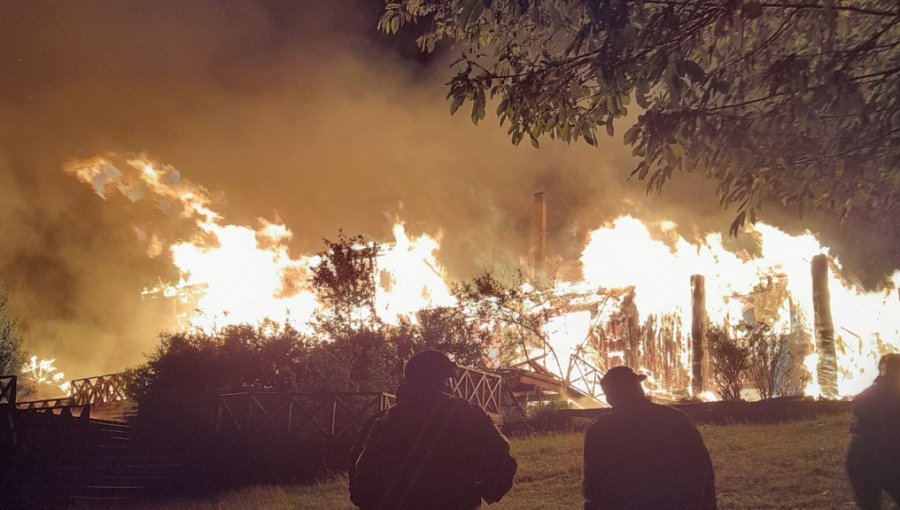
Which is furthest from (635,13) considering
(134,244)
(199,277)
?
(134,244)

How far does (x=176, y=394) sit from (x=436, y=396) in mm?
18874

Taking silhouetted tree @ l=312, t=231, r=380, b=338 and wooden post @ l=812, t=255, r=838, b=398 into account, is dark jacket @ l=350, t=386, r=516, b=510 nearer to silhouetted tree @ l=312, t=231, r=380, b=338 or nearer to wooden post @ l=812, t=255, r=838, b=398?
wooden post @ l=812, t=255, r=838, b=398

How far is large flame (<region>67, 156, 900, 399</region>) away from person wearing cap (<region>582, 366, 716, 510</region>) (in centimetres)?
1914

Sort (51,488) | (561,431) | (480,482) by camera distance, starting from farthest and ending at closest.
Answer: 1. (561,431)
2. (51,488)
3. (480,482)

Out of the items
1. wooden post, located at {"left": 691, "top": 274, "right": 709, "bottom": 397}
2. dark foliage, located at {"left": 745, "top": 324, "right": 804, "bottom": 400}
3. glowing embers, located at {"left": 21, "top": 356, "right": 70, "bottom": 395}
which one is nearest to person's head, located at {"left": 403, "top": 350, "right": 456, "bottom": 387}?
dark foliage, located at {"left": 745, "top": 324, "right": 804, "bottom": 400}

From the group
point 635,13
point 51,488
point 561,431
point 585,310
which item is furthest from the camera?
point 585,310

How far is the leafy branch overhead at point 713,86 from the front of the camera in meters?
4.92

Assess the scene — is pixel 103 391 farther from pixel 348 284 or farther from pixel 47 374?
pixel 348 284

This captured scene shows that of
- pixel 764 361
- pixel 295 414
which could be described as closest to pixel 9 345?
pixel 295 414

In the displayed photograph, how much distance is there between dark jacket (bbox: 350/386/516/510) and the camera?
389 centimetres

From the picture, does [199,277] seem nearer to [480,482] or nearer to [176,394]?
[176,394]

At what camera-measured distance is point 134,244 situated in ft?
135

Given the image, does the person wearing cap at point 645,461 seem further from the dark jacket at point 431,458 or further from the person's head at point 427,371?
the person's head at point 427,371

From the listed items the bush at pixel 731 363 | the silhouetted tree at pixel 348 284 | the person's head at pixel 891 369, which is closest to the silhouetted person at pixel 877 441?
the person's head at pixel 891 369
